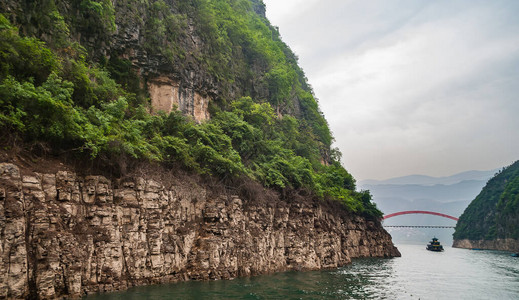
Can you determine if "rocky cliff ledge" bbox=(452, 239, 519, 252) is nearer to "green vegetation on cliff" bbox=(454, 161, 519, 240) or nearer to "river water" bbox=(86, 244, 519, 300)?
"green vegetation on cliff" bbox=(454, 161, 519, 240)

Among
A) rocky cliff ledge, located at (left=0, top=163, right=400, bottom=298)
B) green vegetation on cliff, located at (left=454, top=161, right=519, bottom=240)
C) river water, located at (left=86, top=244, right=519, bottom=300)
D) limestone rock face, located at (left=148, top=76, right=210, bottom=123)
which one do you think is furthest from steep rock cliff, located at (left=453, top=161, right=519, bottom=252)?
limestone rock face, located at (left=148, top=76, right=210, bottom=123)

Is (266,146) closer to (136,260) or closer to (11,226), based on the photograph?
(136,260)

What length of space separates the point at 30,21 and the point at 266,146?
66.8 feet

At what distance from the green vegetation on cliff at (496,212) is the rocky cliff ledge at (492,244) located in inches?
36.6

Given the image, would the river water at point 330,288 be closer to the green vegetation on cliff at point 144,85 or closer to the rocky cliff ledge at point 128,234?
the rocky cliff ledge at point 128,234

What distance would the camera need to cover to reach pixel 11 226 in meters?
11.6

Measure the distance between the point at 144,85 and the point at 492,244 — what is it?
8858 centimetres

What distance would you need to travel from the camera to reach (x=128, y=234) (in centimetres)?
1664

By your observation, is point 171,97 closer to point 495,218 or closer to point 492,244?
point 492,244

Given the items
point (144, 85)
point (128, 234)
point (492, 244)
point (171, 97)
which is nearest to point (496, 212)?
point (492, 244)

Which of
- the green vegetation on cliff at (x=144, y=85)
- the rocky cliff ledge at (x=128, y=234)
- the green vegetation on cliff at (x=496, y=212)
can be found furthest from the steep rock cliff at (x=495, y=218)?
the rocky cliff ledge at (x=128, y=234)

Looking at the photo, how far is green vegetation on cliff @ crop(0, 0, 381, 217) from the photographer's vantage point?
14625 millimetres

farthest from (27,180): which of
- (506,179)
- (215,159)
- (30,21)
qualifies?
(506,179)

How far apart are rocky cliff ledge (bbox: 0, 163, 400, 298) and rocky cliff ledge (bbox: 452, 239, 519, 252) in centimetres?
6423
